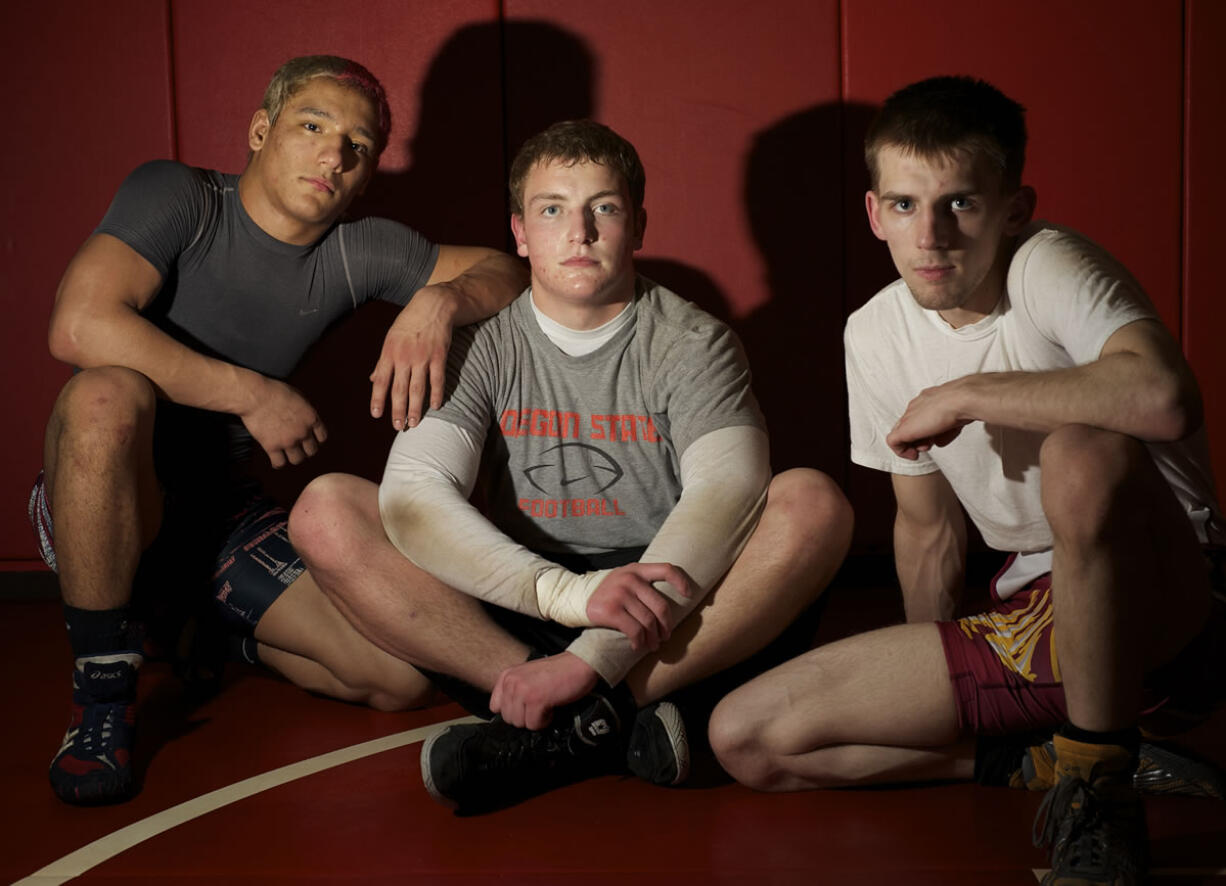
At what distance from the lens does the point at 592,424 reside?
6.23ft

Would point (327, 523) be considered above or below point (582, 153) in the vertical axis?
below

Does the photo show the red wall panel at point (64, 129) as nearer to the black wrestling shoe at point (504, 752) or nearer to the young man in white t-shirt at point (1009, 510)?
the black wrestling shoe at point (504, 752)

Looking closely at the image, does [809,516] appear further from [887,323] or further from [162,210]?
[162,210]

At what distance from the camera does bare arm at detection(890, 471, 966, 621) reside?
181 cm

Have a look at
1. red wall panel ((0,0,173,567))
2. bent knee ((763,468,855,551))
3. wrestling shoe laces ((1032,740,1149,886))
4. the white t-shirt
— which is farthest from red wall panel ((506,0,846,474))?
wrestling shoe laces ((1032,740,1149,886))

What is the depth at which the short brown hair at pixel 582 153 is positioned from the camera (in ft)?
6.23

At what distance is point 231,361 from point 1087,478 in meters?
1.60

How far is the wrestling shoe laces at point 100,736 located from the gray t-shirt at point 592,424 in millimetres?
699

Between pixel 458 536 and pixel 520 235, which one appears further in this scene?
pixel 520 235

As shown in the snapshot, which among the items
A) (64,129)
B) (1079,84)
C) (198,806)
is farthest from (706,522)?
(64,129)

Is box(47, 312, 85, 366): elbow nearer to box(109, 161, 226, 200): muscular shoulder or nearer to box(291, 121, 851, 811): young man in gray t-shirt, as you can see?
box(109, 161, 226, 200): muscular shoulder

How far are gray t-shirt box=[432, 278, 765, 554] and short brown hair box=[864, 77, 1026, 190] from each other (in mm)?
451

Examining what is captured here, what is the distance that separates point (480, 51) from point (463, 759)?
6.35 feet

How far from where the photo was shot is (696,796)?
5.60 ft
